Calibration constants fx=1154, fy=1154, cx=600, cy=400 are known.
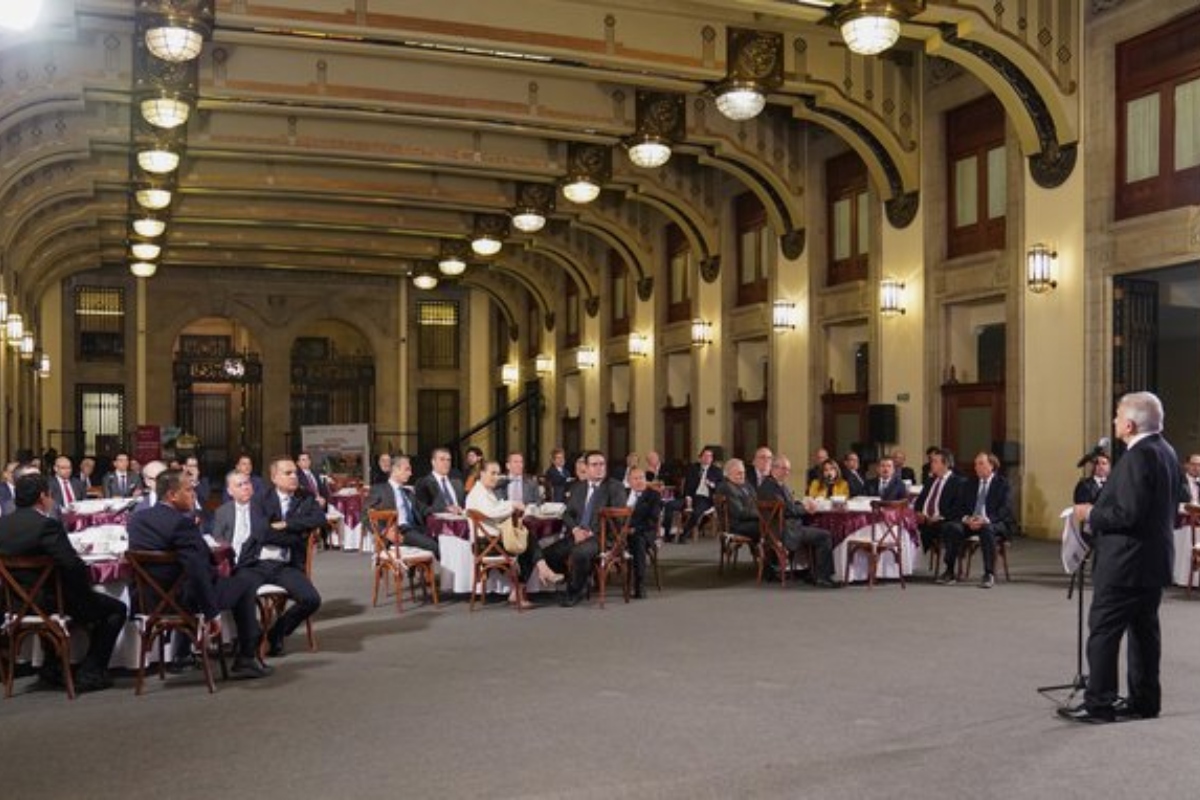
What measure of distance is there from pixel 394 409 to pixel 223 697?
975 inches

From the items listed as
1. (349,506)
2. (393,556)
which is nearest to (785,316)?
(349,506)

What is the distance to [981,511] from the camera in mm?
10641

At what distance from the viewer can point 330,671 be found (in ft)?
22.5

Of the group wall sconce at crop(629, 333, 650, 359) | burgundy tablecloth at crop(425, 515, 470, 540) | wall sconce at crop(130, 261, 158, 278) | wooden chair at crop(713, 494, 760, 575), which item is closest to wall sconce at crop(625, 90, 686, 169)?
wooden chair at crop(713, 494, 760, 575)

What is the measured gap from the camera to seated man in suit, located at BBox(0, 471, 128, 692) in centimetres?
616

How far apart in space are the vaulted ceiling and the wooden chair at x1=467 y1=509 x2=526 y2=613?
18.1ft

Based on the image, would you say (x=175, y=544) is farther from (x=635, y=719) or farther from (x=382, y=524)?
(x=382, y=524)

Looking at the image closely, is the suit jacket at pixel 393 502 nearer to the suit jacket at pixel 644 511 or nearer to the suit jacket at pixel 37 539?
the suit jacket at pixel 644 511

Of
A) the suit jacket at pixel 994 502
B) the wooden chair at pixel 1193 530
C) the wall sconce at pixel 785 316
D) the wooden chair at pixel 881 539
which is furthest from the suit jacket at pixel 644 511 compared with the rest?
the wall sconce at pixel 785 316

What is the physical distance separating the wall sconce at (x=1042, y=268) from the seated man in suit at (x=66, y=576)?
10224mm

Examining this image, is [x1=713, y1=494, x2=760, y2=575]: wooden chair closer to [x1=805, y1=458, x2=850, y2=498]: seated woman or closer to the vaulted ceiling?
[x1=805, y1=458, x2=850, y2=498]: seated woman

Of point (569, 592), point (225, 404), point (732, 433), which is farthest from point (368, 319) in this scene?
point (569, 592)

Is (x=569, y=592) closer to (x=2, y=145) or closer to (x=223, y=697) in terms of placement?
(x=223, y=697)

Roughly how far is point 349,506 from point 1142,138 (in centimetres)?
1024
